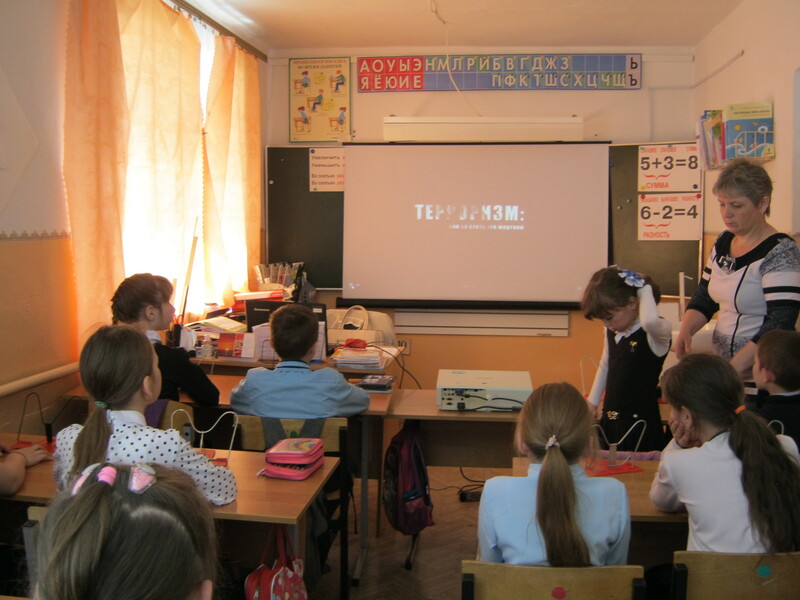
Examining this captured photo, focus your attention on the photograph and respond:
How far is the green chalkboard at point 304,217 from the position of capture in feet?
18.5

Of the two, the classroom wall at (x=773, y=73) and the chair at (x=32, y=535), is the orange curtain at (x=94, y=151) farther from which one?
the classroom wall at (x=773, y=73)

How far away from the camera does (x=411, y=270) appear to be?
5508 millimetres

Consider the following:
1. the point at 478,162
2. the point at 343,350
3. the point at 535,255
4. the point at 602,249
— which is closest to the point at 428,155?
the point at 478,162

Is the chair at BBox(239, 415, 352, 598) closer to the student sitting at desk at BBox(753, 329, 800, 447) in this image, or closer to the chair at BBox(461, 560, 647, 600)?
the chair at BBox(461, 560, 647, 600)

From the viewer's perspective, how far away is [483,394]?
10.8 ft

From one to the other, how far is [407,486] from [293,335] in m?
0.96

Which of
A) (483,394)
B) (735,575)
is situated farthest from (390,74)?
(735,575)

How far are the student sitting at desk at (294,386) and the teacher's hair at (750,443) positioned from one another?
134 cm

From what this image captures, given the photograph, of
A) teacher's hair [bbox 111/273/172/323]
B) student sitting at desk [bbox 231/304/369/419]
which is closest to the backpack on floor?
student sitting at desk [bbox 231/304/369/419]

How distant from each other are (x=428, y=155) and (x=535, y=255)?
1.09 m

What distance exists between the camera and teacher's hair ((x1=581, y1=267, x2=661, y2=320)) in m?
2.70

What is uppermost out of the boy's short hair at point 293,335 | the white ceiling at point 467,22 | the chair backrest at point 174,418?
the white ceiling at point 467,22

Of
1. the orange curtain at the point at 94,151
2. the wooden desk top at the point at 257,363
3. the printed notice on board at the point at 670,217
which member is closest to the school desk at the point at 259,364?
the wooden desk top at the point at 257,363

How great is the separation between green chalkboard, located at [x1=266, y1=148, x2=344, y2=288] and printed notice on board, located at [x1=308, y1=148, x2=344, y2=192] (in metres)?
0.03
